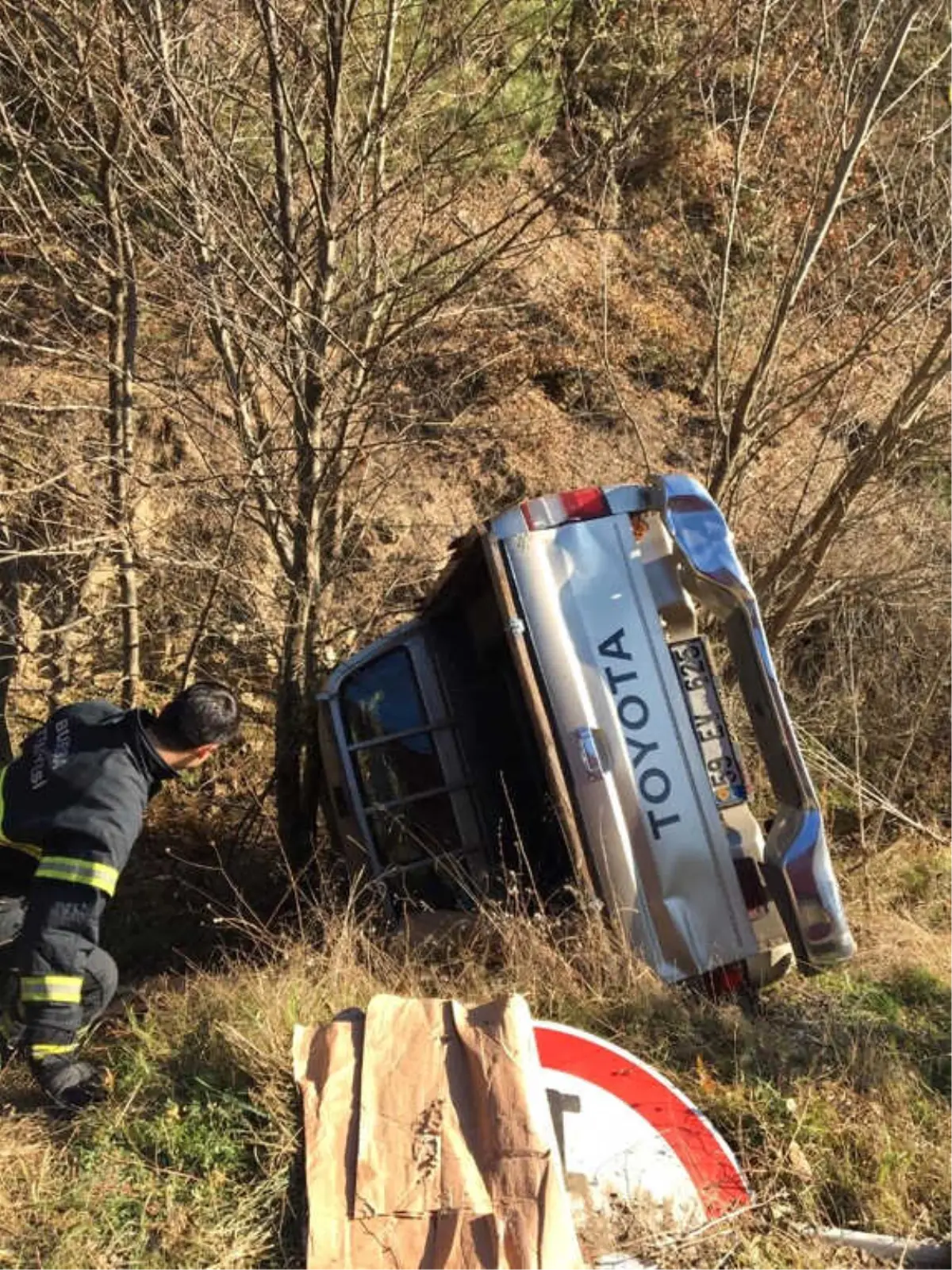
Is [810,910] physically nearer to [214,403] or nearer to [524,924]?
[524,924]

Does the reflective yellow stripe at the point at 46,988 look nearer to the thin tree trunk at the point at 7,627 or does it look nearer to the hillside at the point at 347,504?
the hillside at the point at 347,504

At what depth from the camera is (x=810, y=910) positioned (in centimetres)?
356

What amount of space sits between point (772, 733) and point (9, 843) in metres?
2.91

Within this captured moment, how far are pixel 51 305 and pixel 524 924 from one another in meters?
6.02

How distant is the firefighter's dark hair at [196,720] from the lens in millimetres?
3510

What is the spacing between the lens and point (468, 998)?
12.0ft

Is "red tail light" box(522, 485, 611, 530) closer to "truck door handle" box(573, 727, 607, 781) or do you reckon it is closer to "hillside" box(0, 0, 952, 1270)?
"truck door handle" box(573, 727, 607, 781)

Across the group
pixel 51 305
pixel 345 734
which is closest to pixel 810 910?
pixel 345 734

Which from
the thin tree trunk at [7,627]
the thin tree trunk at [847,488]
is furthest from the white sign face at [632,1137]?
the thin tree trunk at [7,627]

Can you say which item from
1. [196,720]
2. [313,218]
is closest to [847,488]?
[313,218]

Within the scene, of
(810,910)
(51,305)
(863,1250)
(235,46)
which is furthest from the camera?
(51,305)

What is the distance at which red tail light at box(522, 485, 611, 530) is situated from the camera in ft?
13.2

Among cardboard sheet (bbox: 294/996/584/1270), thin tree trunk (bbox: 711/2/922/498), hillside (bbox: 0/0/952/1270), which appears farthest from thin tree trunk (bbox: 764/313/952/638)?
cardboard sheet (bbox: 294/996/584/1270)

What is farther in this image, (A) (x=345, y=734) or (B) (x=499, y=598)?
(A) (x=345, y=734)
